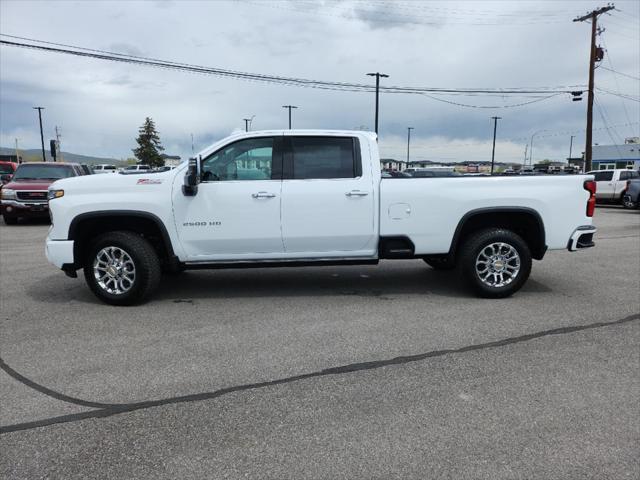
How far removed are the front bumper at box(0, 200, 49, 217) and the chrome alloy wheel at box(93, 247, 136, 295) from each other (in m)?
10.5

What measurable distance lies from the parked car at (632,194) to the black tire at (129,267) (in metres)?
21.8

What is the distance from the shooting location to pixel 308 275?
24.3 feet

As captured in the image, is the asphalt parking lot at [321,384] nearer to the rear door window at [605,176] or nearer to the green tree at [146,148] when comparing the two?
the rear door window at [605,176]

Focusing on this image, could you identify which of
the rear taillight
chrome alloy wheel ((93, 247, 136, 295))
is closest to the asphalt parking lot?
chrome alloy wheel ((93, 247, 136, 295))

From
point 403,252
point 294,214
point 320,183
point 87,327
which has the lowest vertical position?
point 87,327

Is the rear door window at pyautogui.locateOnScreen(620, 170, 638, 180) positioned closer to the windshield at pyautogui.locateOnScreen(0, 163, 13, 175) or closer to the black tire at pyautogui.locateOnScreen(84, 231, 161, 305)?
the black tire at pyautogui.locateOnScreen(84, 231, 161, 305)

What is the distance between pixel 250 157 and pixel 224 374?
2834mm

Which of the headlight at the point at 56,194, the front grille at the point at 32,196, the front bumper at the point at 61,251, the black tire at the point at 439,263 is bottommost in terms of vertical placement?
the black tire at the point at 439,263

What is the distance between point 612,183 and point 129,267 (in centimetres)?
2458

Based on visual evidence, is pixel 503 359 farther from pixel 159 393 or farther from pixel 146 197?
pixel 146 197

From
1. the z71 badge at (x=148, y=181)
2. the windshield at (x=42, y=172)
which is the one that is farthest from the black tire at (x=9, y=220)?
the z71 badge at (x=148, y=181)

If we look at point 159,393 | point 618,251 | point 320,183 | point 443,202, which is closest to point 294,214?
point 320,183

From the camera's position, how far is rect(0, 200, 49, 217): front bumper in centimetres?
1462

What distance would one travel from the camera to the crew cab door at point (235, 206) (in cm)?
565
